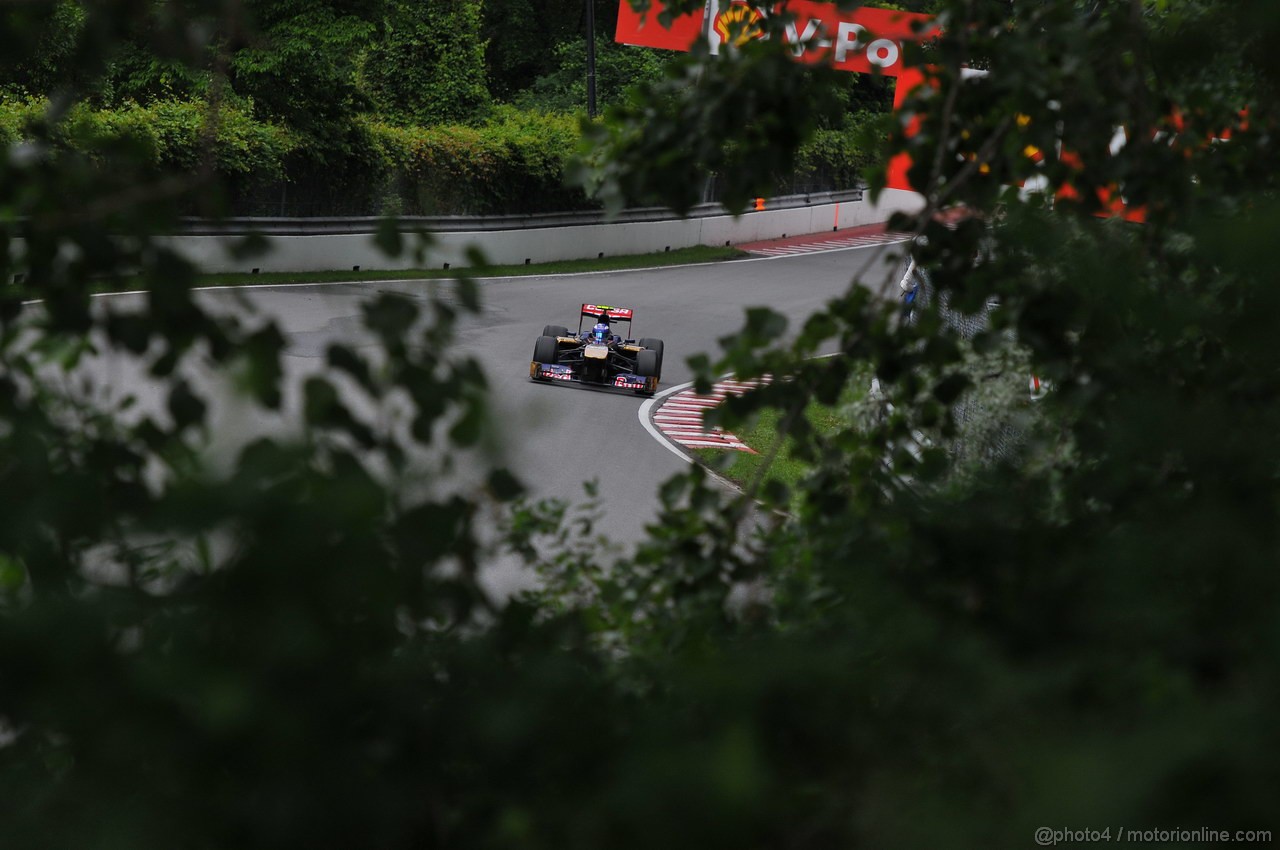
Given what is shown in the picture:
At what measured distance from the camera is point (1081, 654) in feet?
5.11

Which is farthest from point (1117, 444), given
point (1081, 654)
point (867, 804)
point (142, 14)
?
point (142, 14)

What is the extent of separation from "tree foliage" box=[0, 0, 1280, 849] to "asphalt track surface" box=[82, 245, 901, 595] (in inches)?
2.8

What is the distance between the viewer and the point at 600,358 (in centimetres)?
1662

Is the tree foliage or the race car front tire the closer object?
the tree foliage

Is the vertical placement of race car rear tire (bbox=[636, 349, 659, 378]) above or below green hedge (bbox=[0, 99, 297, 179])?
below

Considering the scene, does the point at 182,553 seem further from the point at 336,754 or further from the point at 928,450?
the point at 928,450

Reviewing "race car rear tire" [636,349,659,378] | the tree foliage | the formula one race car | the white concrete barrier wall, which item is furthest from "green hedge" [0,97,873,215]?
the tree foliage

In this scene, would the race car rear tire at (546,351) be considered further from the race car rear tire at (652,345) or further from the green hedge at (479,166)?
the green hedge at (479,166)

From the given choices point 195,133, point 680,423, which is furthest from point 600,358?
point 195,133

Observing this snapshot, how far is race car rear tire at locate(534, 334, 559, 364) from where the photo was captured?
16.2 metres

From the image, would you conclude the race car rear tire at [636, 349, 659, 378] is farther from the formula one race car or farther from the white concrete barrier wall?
the white concrete barrier wall

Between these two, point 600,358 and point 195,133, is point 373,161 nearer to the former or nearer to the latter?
point 195,133

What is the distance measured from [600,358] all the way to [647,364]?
682 mm

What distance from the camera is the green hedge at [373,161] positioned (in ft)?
69.3
